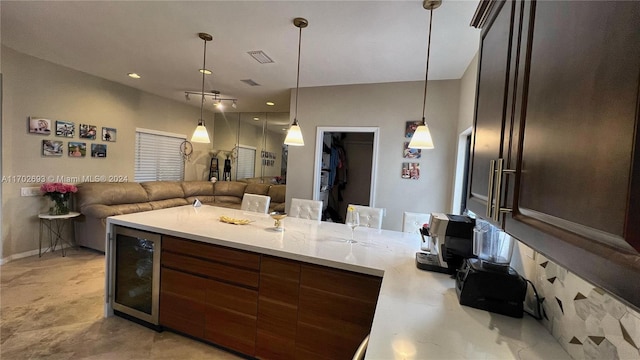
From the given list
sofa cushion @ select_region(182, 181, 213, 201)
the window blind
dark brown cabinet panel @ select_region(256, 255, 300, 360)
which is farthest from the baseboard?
dark brown cabinet panel @ select_region(256, 255, 300, 360)

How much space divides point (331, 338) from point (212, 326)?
0.98 metres

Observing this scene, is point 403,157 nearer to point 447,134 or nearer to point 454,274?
point 447,134

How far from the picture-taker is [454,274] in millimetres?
1613

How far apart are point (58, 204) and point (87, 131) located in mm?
1244

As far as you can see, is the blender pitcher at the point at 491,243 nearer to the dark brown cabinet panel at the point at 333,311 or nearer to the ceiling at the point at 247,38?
the dark brown cabinet panel at the point at 333,311

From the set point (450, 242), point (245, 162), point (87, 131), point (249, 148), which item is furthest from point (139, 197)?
point (450, 242)

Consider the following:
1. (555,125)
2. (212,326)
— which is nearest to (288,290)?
(212,326)

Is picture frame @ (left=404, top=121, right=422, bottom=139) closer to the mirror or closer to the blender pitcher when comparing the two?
the blender pitcher

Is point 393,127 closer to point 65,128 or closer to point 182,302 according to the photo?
point 182,302

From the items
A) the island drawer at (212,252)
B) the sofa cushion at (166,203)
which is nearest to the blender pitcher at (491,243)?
the island drawer at (212,252)

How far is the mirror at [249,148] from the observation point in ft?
22.2

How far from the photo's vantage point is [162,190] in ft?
17.7

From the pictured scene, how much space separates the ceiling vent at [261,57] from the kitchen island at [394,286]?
189 centimetres

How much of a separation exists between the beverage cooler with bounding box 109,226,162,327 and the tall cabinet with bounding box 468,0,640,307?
7.91 ft
